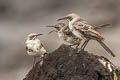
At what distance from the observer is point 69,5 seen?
23953 millimetres

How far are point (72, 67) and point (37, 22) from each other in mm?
15068

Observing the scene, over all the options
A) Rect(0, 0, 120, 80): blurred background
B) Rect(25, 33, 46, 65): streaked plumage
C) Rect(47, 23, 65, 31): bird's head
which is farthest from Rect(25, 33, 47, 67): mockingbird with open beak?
Rect(0, 0, 120, 80): blurred background

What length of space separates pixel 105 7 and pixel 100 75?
47.6 ft

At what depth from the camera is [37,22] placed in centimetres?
2352

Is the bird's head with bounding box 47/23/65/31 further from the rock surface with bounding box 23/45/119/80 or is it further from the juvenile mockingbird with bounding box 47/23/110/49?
the rock surface with bounding box 23/45/119/80

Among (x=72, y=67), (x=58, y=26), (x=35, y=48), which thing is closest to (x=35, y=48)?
(x=35, y=48)

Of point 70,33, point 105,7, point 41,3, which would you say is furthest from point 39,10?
point 70,33

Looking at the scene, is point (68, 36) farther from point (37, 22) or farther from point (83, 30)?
point (37, 22)

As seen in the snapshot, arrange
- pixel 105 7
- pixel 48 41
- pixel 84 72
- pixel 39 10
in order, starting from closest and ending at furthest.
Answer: pixel 84 72, pixel 48 41, pixel 105 7, pixel 39 10

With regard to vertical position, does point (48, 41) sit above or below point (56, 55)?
below

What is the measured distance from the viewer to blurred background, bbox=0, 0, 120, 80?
1966cm

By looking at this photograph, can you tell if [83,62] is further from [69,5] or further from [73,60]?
[69,5]

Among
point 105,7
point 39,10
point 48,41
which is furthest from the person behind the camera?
point 39,10

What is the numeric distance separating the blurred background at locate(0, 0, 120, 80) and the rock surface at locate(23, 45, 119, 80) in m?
9.37
